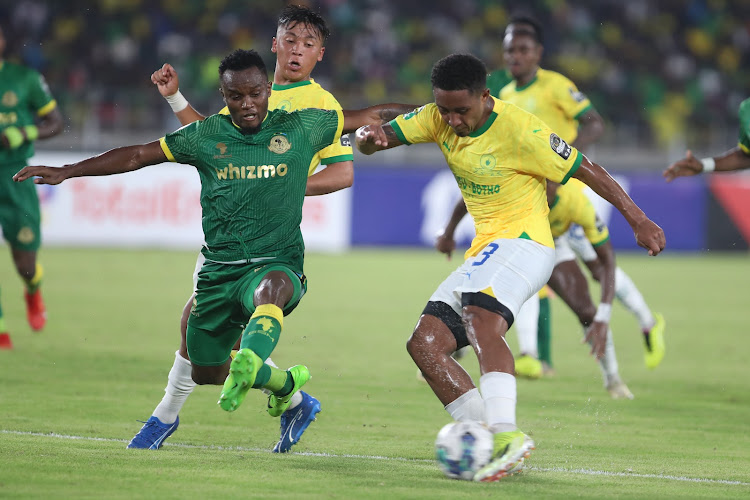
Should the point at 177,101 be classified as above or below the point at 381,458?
above

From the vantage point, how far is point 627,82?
22781 millimetres

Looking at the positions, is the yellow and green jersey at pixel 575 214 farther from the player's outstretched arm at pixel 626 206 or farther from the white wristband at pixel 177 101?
the white wristband at pixel 177 101

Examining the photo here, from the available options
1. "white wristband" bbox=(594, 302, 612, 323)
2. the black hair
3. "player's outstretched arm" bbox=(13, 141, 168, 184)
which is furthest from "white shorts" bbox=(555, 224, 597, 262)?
"player's outstretched arm" bbox=(13, 141, 168, 184)

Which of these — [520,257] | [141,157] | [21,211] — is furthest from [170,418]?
[21,211]

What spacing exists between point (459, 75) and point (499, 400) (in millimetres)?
1459

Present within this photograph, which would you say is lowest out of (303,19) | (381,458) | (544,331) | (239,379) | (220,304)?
(544,331)

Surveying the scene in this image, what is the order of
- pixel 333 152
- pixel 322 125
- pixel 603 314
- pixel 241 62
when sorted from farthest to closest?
pixel 603 314 → pixel 333 152 → pixel 322 125 → pixel 241 62

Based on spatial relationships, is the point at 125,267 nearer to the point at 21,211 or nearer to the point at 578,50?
the point at 21,211

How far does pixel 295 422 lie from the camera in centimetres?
550

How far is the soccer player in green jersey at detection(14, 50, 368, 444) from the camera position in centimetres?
510

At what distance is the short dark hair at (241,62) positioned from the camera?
512 centimetres

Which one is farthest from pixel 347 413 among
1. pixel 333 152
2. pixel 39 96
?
pixel 39 96

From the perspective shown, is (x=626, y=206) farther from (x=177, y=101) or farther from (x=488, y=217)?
(x=177, y=101)

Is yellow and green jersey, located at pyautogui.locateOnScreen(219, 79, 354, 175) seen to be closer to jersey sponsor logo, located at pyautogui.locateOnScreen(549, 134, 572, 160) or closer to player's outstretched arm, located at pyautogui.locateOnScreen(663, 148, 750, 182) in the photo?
jersey sponsor logo, located at pyautogui.locateOnScreen(549, 134, 572, 160)
